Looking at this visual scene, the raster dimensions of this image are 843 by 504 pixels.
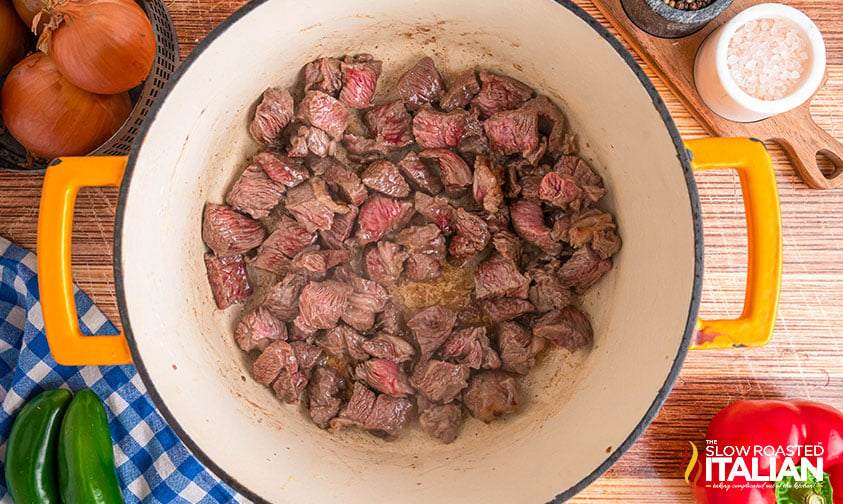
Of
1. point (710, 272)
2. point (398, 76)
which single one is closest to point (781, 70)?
point (710, 272)

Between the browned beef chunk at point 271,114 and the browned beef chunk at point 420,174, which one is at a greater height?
the browned beef chunk at point 271,114

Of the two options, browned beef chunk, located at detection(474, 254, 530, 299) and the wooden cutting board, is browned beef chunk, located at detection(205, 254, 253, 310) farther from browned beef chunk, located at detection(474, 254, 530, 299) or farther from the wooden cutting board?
the wooden cutting board

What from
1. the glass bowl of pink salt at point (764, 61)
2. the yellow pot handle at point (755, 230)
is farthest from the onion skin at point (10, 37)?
the glass bowl of pink salt at point (764, 61)

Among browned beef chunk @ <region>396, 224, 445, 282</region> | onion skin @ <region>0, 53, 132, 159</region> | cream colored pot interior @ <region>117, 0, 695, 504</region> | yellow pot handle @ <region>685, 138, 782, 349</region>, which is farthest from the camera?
browned beef chunk @ <region>396, 224, 445, 282</region>

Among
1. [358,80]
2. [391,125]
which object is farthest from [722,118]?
[358,80]

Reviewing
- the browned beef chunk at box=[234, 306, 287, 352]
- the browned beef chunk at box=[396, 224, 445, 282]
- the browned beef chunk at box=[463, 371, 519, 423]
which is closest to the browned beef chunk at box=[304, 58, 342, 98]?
the browned beef chunk at box=[396, 224, 445, 282]

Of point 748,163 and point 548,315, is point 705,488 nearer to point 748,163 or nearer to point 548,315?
point 548,315

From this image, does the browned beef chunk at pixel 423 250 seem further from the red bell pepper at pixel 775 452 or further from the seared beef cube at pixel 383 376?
the red bell pepper at pixel 775 452
